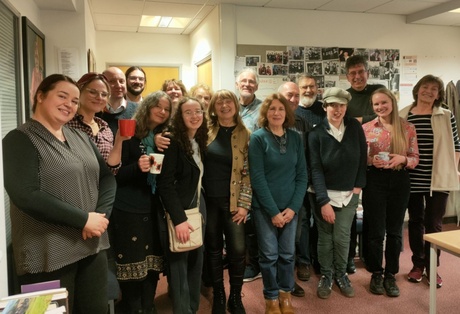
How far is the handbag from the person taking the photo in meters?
2.02

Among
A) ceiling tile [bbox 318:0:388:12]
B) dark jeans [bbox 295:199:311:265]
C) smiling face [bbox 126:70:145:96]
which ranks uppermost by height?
ceiling tile [bbox 318:0:388:12]

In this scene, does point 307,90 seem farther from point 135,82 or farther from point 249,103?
point 135,82

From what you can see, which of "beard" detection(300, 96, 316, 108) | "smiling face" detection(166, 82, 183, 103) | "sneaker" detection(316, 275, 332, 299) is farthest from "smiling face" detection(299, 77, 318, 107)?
"sneaker" detection(316, 275, 332, 299)

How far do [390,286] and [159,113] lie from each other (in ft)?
6.81

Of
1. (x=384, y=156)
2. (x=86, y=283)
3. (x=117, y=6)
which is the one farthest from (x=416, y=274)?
(x=117, y=6)

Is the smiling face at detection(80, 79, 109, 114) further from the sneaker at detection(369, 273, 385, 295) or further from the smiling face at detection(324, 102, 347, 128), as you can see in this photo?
the sneaker at detection(369, 273, 385, 295)

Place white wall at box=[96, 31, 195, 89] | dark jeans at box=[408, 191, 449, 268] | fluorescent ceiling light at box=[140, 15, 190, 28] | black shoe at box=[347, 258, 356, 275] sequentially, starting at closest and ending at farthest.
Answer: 1. dark jeans at box=[408, 191, 449, 268]
2. black shoe at box=[347, 258, 356, 275]
3. fluorescent ceiling light at box=[140, 15, 190, 28]
4. white wall at box=[96, 31, 195, 89]

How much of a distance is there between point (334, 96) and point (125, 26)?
3768mm

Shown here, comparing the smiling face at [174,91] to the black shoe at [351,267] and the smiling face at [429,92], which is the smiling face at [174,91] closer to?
the smiling face at [429,92]

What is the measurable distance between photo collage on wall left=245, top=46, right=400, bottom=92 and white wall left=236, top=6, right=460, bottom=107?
0.25ft

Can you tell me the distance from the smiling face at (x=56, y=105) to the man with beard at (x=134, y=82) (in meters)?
1.30

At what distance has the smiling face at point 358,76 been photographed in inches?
119

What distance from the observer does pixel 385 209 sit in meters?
2.69

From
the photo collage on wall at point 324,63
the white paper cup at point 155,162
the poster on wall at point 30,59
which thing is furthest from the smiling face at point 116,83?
the photo collage on wall at point 324,63
